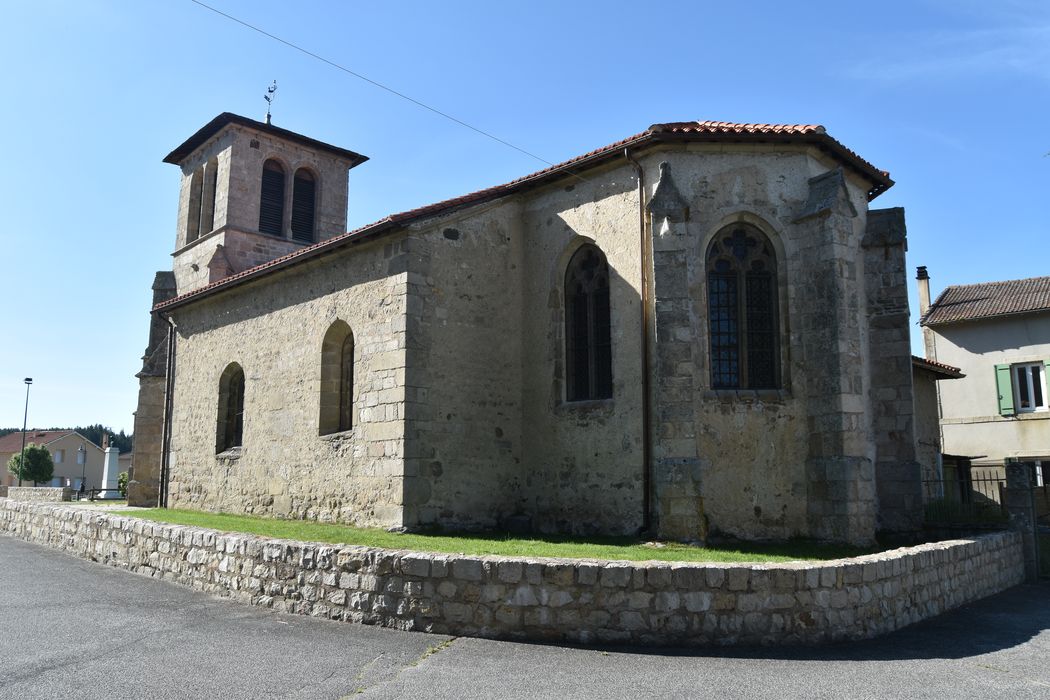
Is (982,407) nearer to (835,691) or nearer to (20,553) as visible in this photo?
(835,691)

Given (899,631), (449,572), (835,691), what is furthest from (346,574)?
(899,631)

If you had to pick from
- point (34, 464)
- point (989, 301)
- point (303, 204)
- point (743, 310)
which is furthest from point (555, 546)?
point (34, 464)

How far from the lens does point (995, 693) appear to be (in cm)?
613

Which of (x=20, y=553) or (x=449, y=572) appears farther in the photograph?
(x=20, y=553)

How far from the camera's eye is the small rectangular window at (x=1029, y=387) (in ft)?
79.7

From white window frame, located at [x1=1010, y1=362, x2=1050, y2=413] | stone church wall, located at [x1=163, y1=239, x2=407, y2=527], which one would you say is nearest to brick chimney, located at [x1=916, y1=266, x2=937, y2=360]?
white window frame, located at [x1=1010, y1=362, x2=1050, y2=413]

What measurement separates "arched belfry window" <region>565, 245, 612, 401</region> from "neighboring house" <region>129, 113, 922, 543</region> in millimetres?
36

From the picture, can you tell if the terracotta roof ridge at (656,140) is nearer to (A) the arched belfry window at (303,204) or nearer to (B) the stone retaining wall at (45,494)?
(A) the arched belfry window at (303,204)

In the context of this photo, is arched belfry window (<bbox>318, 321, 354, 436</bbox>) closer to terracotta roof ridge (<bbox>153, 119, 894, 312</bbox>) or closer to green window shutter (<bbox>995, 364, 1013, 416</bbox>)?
terracotta roof ridge (<bbox>153, 119, 894, 312</bbox>)

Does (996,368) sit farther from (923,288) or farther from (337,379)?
(337,379)

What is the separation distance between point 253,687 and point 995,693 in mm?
5916

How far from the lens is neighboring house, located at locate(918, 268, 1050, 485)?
24.2m

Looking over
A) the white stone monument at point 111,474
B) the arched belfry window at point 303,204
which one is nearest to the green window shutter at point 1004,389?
the arched belfry window at point 303,204

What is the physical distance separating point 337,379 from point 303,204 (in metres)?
11.8
